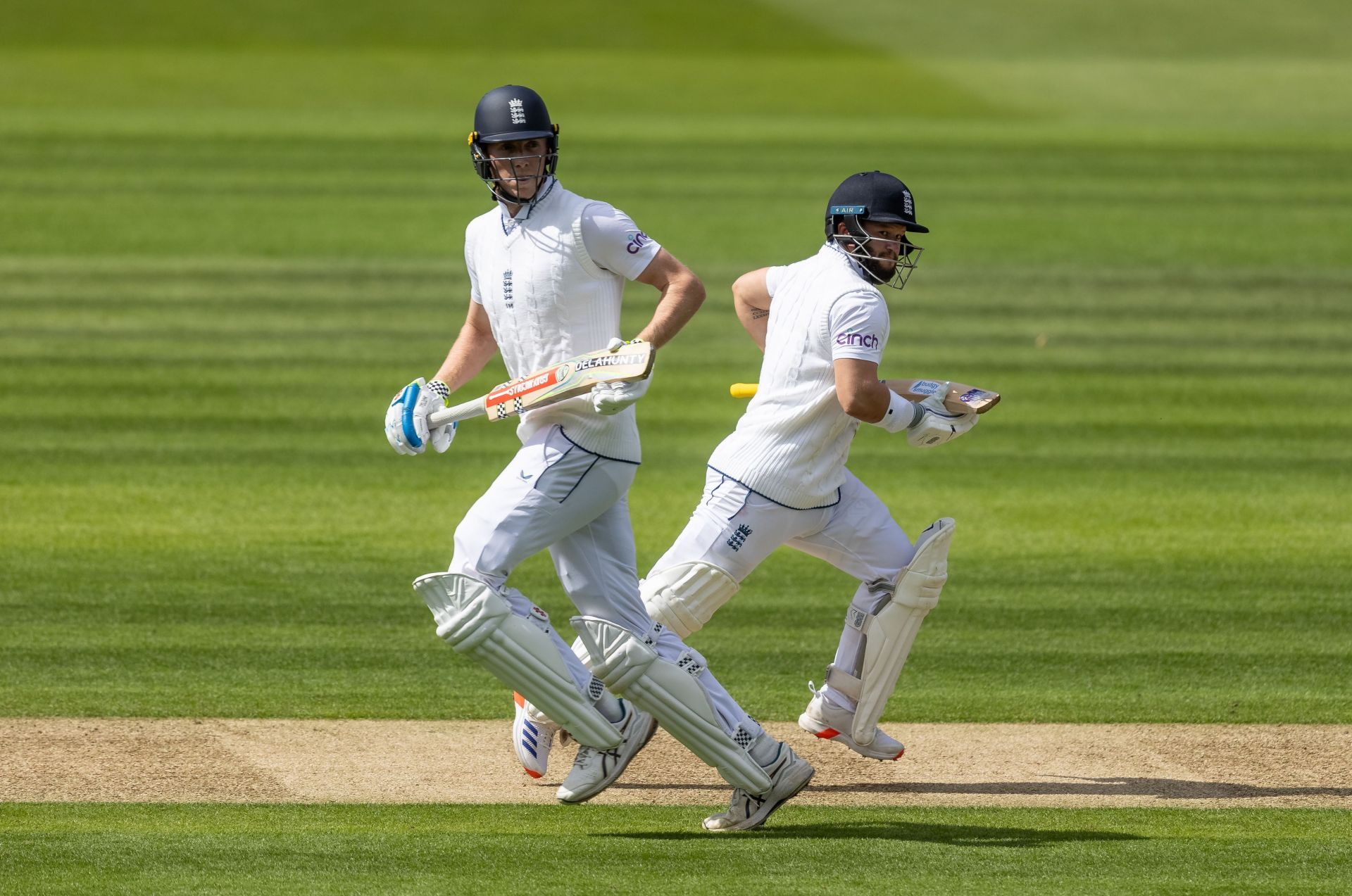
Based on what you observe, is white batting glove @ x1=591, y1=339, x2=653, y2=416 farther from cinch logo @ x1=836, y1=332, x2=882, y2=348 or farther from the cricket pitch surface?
the cricket pitch surface

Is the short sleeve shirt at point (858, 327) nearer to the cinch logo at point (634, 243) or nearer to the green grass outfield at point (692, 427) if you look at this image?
the cinch logo at point (634, 243)

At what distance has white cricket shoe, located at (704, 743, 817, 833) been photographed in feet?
17.4

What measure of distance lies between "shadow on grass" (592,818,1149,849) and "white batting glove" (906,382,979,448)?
122 centimetres

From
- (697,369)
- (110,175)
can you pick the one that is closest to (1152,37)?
(110,175)

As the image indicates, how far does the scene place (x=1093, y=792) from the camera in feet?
18.8

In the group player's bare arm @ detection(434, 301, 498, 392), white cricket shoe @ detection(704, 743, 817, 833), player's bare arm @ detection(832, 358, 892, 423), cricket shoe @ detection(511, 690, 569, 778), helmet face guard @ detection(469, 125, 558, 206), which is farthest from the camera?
player's bare arm @ detection(434, 301, 498, 392)

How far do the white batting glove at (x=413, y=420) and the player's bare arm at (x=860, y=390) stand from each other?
1217 mm

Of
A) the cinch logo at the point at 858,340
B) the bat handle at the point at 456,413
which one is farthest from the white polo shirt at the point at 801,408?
the bat handle at the point at 456,413

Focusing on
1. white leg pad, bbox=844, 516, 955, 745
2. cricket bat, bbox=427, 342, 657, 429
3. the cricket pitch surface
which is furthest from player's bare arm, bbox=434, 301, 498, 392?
white leg pad, bbox=844, 516, 955, 745

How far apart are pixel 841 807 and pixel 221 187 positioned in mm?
16988

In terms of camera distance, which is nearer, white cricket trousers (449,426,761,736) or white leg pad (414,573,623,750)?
white leg pad (414,573,623,750)

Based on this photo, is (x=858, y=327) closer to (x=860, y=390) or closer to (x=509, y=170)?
(x=860, y=390)

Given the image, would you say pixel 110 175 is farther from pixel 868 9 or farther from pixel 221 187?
pixel 868 9

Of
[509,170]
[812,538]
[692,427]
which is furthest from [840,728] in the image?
[692,427]
